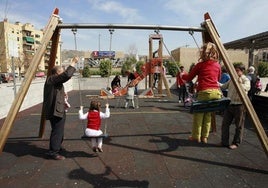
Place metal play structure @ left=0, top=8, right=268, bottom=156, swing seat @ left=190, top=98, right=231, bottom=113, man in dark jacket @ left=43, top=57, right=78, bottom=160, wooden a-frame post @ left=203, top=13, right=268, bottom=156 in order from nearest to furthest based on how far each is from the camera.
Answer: swing seat @ left=190, top=98, right=231, bottom=113 < metal play structure @ left=0, top=8, right=268, bottom=156 < wooden a-frame post @ left=203, top=13, right=268, bottom=156 < man in dark jacket @ left=43, top=57, right=78, bottom=160

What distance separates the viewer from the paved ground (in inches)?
151

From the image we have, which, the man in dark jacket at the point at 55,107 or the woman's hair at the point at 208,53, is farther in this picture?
the man in dark jacket at the point at 55,107

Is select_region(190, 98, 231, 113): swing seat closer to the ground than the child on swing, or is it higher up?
higher up

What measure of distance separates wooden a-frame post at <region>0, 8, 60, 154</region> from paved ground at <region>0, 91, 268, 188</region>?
75cm

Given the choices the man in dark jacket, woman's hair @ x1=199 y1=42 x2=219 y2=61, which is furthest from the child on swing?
woman's hair @ x1=199 y1=42 x2=219 y2=61

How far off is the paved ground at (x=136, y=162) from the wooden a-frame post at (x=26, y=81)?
749 millimetres

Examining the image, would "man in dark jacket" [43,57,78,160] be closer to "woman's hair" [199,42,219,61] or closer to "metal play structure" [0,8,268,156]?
"metal play structure" [0,8,268,156]

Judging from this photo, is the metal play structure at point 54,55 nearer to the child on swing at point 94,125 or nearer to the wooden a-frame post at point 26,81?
the wooden a-frame post at point 26,81

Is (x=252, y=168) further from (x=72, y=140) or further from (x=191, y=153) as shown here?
(x=72, y=140)

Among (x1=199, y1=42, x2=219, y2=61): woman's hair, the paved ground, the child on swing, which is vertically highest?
(x1=199, y1=42, x2=219, y2=61): woman's hair

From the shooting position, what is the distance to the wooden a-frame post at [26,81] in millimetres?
3898

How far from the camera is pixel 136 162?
461 cm

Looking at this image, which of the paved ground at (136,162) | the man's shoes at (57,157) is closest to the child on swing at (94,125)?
the paved ground at (136,162)

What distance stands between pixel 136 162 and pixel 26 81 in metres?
2.36
